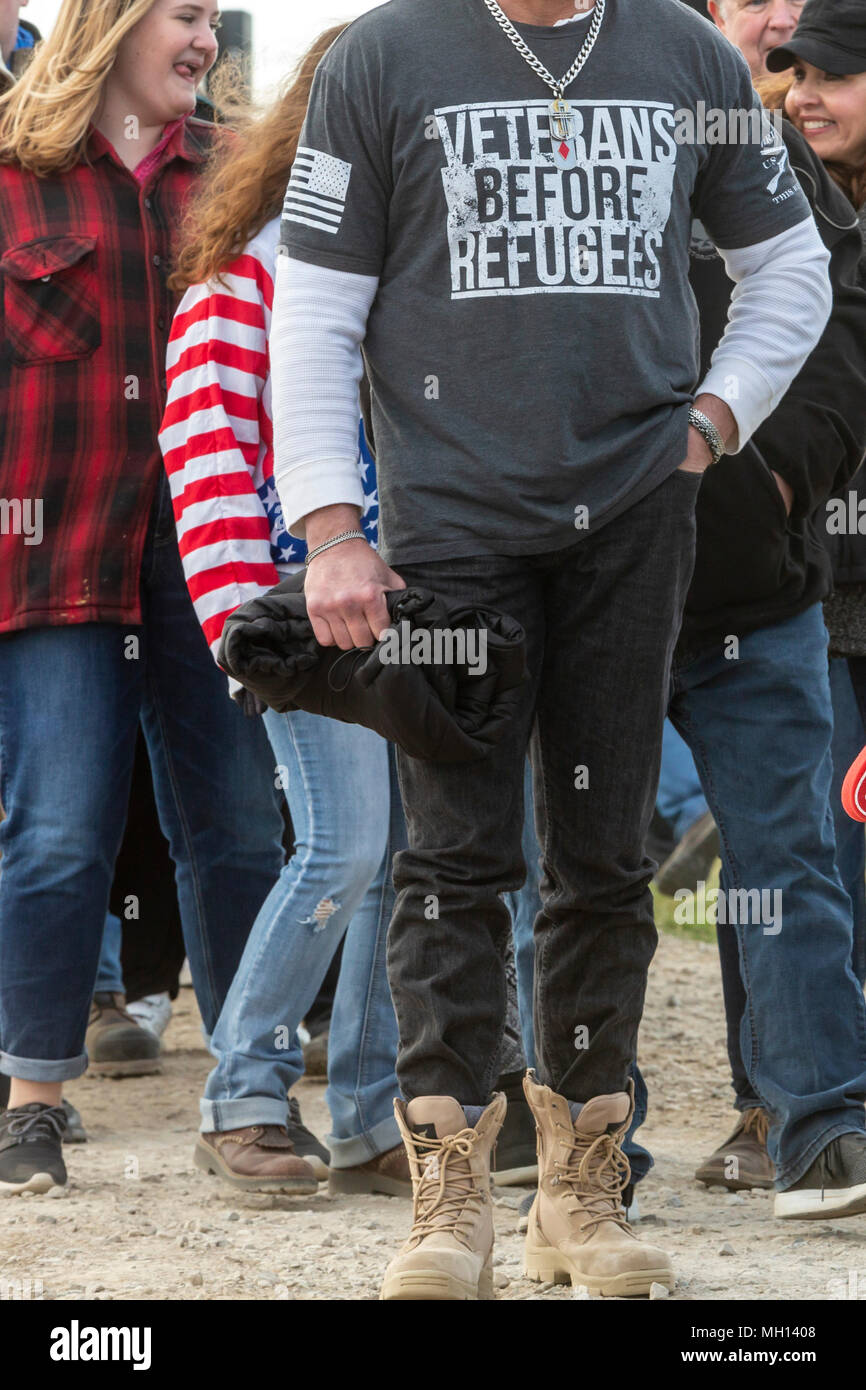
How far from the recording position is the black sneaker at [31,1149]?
3605 mm

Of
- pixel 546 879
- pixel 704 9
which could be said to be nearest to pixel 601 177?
pixel 546 879

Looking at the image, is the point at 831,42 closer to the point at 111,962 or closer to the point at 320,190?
the point at 320,190

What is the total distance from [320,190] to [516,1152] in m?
1.91

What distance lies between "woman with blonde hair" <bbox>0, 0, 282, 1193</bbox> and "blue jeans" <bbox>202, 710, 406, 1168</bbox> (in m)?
0.36

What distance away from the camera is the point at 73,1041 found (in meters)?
3.76

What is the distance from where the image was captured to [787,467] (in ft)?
10.8

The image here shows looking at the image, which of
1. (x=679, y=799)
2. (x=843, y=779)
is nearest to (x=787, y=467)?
(x=843, y=779)

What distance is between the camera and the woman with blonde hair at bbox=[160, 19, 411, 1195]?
11.5 ft

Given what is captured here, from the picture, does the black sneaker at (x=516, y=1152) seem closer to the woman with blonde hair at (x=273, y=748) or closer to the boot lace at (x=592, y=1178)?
the woman with blonde hair at (x=273, y=748)

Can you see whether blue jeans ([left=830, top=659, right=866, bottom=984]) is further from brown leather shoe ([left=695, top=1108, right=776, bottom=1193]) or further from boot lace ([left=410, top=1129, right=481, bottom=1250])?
boot lace ([left=410, top=1129, right=481, bottom=1250])

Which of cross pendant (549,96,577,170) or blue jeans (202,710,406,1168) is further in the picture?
blue jeans (202,710,406,1168)

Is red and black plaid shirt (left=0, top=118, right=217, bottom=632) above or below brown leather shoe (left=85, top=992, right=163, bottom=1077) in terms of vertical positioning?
above

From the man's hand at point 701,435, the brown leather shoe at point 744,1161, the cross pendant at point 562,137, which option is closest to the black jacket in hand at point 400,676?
the man's hand at point 701,435

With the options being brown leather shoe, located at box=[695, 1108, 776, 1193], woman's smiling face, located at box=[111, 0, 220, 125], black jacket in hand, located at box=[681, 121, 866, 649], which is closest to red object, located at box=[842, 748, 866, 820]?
black jacket in hand, located at box=[681, 121, 866, 649]
